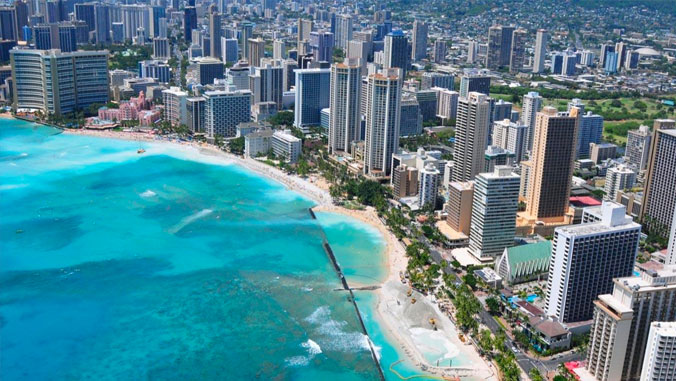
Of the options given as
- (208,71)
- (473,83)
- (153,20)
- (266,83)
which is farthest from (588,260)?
(153,20)

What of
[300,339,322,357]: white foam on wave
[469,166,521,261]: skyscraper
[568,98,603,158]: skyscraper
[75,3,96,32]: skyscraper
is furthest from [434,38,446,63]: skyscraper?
[300,339,322,357]: white foam on wave

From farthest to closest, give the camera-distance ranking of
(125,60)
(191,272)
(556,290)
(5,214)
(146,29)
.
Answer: (146,29) < (125,60) < (5,214) < (191,272) < (556,290)

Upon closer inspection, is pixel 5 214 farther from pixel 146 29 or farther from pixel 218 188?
pixel 146 29

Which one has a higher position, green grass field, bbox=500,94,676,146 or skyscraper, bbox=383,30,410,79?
skyscraper, bbox=383,30,410,79

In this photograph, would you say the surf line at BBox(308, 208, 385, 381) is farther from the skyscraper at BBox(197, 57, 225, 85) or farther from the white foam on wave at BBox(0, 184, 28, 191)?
the skyscraper at BBox(197, 57, 225, 85)

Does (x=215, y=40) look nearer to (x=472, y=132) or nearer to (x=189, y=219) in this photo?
(x=189, y=219)

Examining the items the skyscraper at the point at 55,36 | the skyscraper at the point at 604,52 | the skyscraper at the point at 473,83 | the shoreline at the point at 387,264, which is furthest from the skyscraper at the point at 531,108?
the skyscraper at the point at 55,36

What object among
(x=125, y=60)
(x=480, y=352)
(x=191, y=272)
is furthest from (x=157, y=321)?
(x=125, y=60)
